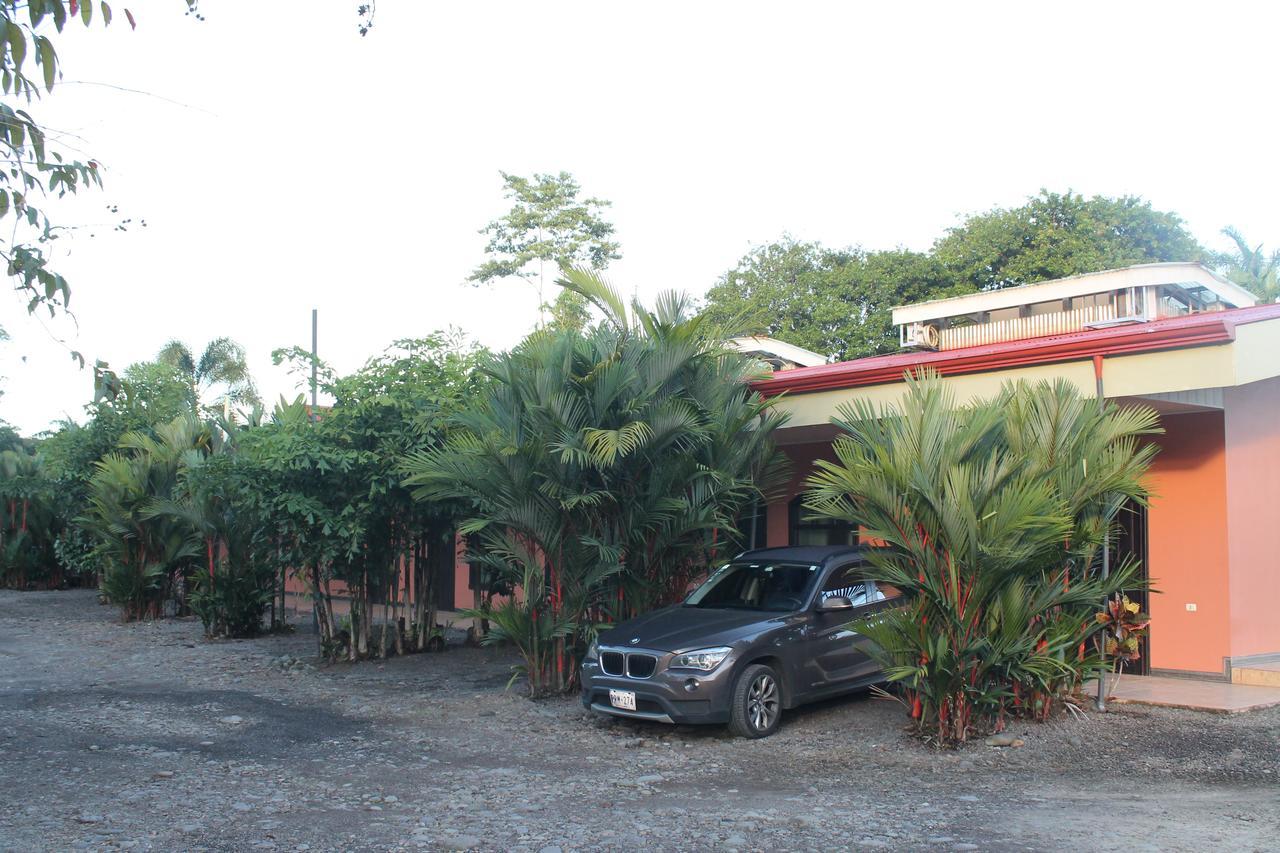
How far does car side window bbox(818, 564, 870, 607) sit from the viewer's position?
32.6ft

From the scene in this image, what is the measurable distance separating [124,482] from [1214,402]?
16918 millimetres

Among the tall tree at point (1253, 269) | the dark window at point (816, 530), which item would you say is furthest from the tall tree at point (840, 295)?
the dark window at point (816, 530)

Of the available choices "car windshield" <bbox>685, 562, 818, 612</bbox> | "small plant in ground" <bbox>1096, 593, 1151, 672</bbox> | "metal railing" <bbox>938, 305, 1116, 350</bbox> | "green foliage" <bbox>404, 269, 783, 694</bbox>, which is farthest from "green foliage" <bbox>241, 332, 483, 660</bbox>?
"metal railing" <bbox>938, 305, 1116, 350</bbox>

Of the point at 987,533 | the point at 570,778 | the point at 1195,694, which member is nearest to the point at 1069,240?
the point at 1195,694

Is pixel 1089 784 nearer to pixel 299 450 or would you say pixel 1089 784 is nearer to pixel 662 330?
pixel 662 330

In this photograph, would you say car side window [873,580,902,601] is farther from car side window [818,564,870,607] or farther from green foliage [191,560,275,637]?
green foliage [191,560,275,637]

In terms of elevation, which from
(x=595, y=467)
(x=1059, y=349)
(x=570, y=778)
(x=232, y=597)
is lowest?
(x=570, y=778)

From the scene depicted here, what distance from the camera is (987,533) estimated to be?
8289 mm

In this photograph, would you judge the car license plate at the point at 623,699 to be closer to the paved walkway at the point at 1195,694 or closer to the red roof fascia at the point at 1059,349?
the red roof fascia at the point at 1059,349

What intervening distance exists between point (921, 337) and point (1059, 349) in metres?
26.4

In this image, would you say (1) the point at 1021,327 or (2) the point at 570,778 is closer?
(2) the point at 570,778

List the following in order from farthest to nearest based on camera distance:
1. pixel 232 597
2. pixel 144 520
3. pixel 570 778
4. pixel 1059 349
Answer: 1. pixel 144 520
2. pixel 232 597
3. pixel 1059 349
4. pixel 570 778

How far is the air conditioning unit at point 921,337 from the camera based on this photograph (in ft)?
115

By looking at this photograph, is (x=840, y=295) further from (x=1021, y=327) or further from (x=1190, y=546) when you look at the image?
(x=1190, y=546)
